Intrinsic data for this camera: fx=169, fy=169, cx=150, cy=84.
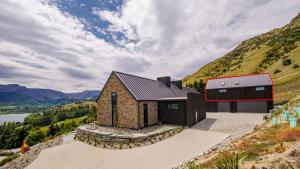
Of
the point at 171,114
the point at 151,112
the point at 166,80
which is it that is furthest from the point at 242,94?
the point at 151,112

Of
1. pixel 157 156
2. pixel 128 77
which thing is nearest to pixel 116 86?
pixel 128 77

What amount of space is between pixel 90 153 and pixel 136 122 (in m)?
6.99

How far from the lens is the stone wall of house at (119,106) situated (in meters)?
21.9

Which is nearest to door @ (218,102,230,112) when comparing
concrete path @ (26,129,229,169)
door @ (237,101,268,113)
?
door @ (237,101,268,113)

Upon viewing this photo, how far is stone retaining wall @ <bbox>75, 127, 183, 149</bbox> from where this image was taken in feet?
56.9

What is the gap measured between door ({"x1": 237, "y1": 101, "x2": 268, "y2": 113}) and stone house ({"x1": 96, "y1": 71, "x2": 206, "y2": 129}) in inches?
596

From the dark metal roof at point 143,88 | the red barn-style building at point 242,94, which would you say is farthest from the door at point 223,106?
the dark metal roof at point 143,88

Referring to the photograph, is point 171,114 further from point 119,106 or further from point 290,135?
point 290,135

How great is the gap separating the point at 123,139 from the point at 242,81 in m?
31.2

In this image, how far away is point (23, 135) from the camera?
48.7m

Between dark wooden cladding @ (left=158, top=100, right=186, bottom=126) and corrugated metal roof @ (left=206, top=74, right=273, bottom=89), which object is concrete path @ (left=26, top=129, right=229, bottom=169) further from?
corrugated metal roof @ (left=206, top=74, right=273, bottom=89)

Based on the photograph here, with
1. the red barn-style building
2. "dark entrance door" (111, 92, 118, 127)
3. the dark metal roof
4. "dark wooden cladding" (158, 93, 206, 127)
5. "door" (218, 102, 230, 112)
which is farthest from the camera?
"door" (218, 102, 230, 112)

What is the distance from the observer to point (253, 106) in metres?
35.5

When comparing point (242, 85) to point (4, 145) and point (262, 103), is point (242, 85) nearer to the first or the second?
point (262, 103)
